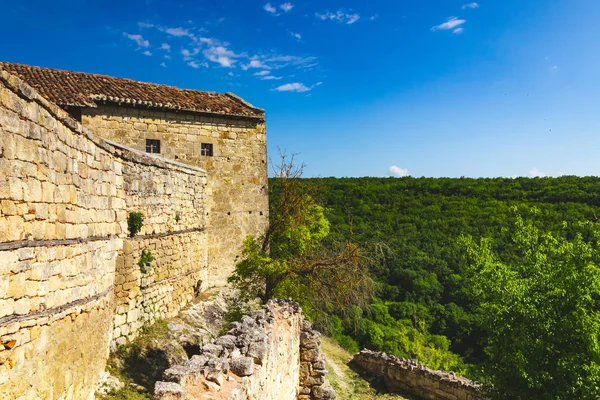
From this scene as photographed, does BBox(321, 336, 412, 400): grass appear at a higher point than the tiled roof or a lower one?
lower

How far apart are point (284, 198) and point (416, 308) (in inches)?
665

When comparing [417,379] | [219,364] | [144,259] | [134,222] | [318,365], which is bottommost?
[417,379]

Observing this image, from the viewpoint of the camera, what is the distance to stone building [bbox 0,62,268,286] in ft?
43.6

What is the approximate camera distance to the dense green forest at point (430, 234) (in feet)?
84.7

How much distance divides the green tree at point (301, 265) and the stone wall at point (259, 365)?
4414mm

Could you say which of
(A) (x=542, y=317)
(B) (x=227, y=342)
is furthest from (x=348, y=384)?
(B) (x=227, y=342)

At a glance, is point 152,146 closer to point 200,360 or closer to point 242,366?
point 200,360

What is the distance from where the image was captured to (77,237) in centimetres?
549

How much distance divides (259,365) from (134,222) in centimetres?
451

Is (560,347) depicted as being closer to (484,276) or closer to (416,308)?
(484,276)

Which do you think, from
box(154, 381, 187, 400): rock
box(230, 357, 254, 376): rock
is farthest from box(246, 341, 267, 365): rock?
box(154, 381, 187, 400): rock

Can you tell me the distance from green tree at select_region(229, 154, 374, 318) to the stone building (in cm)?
109

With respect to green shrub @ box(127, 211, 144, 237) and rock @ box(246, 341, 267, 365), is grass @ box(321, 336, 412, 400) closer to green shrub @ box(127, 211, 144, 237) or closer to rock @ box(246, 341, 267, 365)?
green shrub @ box(127, 211, 144, 237)

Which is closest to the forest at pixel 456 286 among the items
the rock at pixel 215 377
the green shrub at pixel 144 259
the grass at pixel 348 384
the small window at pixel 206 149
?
the grass at pixel 348 384
